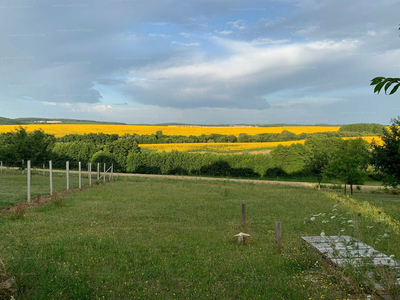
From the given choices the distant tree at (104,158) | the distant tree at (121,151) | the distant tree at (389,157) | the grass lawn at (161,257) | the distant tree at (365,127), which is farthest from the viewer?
the distant tree at (365,127)

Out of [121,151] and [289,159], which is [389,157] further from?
[121,151]

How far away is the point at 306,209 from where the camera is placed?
12938mm

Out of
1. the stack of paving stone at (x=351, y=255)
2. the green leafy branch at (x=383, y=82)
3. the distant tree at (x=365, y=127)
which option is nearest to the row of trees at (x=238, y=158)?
the stack of paving stone at (x=351, y=255)

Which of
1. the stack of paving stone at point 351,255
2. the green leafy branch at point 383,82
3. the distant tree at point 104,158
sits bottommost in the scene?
the distant tree at point 104,158

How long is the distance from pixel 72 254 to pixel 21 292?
6.00 ft

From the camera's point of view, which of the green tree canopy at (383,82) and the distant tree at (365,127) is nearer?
the green tree canopy at (383,82)

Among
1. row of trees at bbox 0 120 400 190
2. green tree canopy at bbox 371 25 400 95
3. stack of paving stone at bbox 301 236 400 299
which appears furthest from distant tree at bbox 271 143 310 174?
green tree canopy at bbox 371 25 400 95

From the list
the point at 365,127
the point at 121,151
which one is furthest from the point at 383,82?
the point at 365,127

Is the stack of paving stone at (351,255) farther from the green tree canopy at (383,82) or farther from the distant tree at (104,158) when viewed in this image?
the distant tree at (104,158)

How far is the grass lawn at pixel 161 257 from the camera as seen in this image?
4.38 meters

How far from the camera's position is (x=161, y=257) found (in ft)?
19.3

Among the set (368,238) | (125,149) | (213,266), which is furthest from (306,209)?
(125,149)

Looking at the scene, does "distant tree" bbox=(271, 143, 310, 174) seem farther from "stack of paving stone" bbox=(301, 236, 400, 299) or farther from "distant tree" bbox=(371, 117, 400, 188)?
"stack of paving stone" bbox=(301, 236, 400, 299)

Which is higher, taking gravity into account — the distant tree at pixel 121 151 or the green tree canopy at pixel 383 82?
the green tree canopy at pixel 383 82
